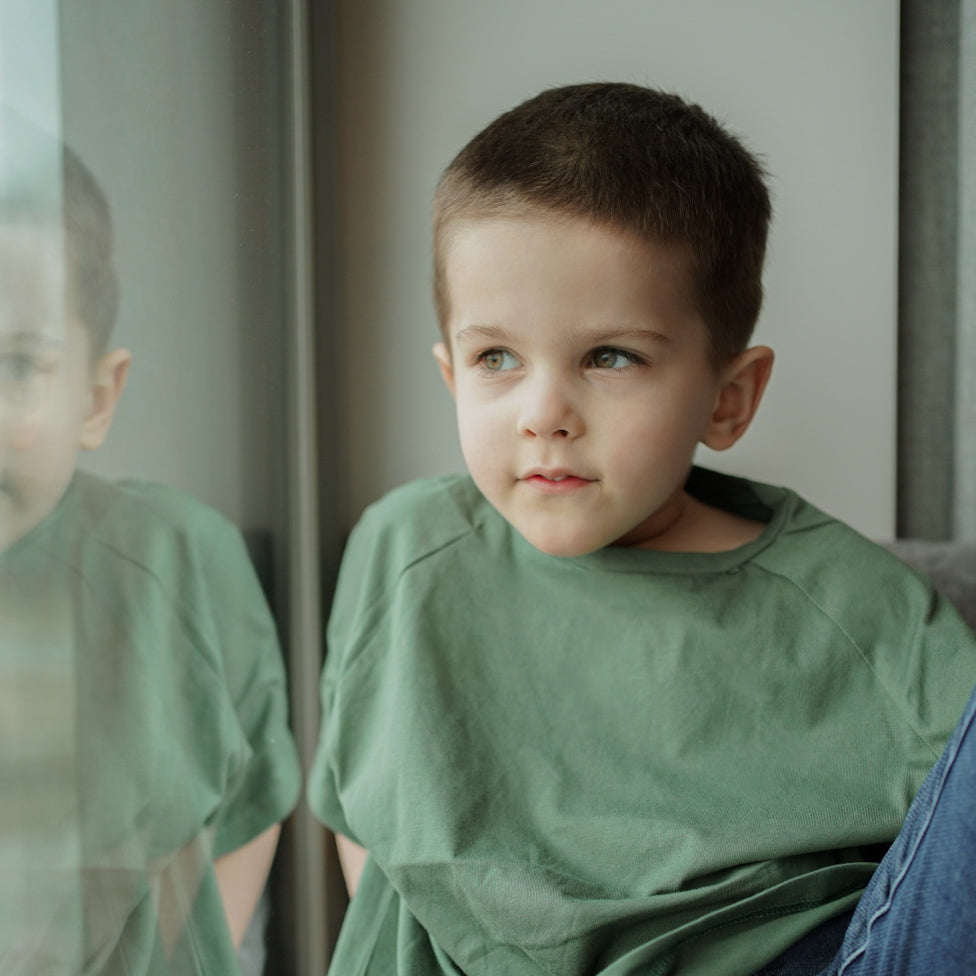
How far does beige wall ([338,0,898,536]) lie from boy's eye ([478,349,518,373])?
0.37 metres

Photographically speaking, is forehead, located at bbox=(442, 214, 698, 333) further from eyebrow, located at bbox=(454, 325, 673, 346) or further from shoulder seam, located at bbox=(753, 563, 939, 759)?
shoulder seam, located at bbox=(753, 563, 939, 759)

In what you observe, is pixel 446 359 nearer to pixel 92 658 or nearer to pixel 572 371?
pixel 572 371

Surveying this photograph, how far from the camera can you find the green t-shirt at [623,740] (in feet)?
2.41

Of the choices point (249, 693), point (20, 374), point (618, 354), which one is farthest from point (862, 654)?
point (20, 374)

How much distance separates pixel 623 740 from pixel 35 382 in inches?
19.2

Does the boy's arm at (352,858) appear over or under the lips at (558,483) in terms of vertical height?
under

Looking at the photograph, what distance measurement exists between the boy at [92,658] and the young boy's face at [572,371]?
247mm

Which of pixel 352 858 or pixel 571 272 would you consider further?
pixel 352 858

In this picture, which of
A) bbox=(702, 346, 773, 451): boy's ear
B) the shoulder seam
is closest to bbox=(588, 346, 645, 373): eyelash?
bbox=(702, 346, 773, 451): boy's ear

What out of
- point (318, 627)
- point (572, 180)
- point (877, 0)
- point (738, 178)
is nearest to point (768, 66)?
point (877, 0)

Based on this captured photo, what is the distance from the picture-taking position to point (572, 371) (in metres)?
0.76

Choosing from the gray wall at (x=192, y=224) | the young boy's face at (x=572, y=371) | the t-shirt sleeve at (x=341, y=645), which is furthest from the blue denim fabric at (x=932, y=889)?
the gray wall at (x=192, y=224)

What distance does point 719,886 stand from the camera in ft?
2.37

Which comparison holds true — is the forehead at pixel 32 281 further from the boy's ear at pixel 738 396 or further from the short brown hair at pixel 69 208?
the boy's ear at pixel 738 396
